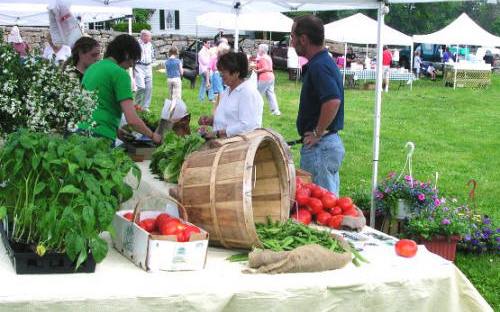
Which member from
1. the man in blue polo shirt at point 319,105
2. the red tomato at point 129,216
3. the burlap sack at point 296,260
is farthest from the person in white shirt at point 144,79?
the burlap sack at point 296,260

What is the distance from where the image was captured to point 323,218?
369 cm

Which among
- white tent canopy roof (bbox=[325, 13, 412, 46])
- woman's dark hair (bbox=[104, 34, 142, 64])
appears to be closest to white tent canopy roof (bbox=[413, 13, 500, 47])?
white tent canopy roof (bbox=[325, 13, 412, 46])

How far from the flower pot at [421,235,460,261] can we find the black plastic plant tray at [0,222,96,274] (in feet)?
10.8

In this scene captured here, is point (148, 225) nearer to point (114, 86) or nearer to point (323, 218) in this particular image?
point (323, 218)

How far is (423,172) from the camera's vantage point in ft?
32.0

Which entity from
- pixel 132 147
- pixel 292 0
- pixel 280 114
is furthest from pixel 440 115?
pixel 132 147

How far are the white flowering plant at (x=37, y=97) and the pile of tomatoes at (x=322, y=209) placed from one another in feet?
3.84

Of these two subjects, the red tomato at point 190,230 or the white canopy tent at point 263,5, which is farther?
the white canopy tent at point 263,5

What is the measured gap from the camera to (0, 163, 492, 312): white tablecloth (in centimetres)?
262

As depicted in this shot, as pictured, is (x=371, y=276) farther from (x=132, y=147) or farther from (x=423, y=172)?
(x=423, y=172)

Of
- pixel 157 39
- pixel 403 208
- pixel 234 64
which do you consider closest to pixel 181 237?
pixel 234 64

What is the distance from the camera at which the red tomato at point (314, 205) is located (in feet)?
12.2

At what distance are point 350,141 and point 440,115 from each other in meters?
5.50

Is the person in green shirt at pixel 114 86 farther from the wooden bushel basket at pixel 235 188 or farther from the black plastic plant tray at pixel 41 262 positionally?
the black plastic plant tray at pixel 41 262
